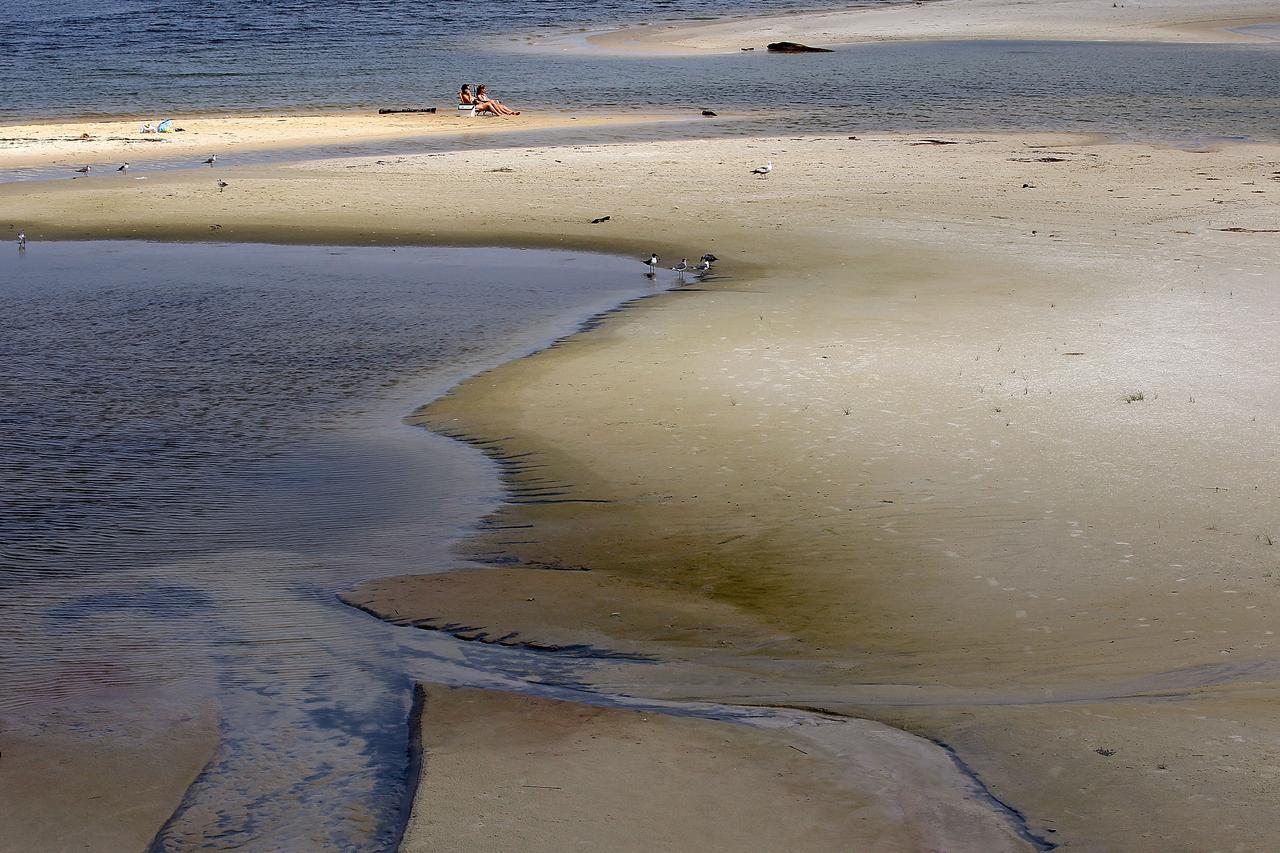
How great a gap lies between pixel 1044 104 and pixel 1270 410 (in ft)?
70.1

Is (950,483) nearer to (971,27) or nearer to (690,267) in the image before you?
(690,267)

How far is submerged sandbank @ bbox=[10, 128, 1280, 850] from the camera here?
523 centimetres

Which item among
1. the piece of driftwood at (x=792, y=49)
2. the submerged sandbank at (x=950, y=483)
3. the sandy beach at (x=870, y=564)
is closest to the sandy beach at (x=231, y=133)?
the submerged sandbank at (x=950, y=483)

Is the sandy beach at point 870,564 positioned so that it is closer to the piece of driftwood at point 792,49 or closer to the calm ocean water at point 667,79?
the calm ocean water at point 667,79

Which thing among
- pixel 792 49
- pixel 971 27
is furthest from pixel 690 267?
pixel 971 27

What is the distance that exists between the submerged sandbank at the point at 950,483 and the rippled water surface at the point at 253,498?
477 millimetres

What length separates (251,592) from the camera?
21.6ft

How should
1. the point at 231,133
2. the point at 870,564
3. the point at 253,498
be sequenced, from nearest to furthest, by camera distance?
the point at 870,564 → the point at 253,498 → the point at 231,133

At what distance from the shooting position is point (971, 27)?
5178 cm

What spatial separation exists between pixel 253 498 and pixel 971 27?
49.1 m

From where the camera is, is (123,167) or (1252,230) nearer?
(1252,230)

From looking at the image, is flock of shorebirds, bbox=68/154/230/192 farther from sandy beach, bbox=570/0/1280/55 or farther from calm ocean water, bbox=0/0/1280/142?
→ sandy beach, bbox=570/0/1280/55

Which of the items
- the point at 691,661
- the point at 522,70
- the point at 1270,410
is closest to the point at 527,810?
the point at 691,661

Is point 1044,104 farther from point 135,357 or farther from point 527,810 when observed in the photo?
point 527,810
